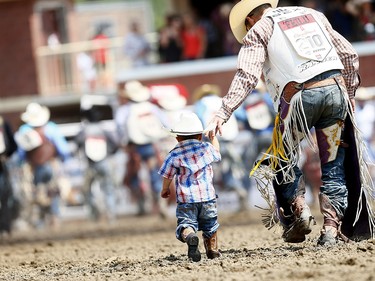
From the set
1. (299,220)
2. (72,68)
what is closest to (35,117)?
(72,68)

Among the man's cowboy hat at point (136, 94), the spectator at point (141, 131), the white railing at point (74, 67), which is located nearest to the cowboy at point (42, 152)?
the spectator at point (141, 131)

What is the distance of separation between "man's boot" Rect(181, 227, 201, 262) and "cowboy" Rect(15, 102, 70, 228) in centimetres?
989

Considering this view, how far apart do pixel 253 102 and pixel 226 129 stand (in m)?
0.61

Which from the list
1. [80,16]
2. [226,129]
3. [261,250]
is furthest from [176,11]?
[261,250]

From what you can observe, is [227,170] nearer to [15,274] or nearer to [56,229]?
[56,229]

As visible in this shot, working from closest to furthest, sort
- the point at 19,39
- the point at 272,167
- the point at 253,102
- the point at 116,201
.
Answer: the point at 272,167 → the point at 253,102 → the point at 116,201 → the point at 19,39

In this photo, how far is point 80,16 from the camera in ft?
93.4

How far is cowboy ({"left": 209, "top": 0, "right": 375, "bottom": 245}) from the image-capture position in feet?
27.6

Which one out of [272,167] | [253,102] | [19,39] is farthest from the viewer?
[19,39]

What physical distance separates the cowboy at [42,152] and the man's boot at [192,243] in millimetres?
9886

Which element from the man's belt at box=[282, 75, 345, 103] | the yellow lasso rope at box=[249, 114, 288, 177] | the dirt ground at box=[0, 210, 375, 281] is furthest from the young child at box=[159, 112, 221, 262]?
the man's belt at box=[282, 75, 345, 103]

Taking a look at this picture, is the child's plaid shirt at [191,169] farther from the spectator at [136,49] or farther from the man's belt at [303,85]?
the spectator at [136,49]

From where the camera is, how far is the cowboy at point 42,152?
1836 centimetres

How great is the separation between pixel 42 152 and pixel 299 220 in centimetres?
1022
